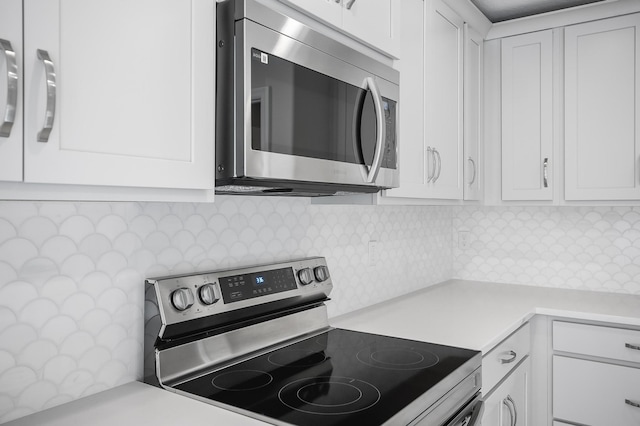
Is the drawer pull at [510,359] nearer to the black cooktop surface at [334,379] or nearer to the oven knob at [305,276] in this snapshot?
the black cooktop surface at [334,379]

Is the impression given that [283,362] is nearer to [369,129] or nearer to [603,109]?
[369,129]

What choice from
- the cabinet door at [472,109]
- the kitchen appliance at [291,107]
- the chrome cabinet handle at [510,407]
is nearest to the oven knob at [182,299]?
the kitchen appliance at [291,107]

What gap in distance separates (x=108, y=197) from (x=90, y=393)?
560mm

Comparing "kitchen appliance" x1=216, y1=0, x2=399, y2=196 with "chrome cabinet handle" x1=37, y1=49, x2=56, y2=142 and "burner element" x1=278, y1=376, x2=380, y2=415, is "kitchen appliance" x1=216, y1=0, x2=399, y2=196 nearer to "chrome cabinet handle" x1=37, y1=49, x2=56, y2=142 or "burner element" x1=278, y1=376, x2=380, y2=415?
"chrome cabinet handle" x1=37, y1=49, x2=56, y2=142

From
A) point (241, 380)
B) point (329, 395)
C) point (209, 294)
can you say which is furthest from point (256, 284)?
point (329, 395)

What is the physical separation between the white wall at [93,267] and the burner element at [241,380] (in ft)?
0.72

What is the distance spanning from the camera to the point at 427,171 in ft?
6.43

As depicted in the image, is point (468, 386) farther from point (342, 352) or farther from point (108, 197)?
point (108, 197)

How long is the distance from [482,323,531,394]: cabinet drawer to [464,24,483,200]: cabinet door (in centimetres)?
70

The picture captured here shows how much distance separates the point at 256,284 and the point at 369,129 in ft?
1.91

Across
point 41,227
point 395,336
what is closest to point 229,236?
point 41,227

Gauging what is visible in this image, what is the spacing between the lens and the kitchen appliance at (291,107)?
1.05m

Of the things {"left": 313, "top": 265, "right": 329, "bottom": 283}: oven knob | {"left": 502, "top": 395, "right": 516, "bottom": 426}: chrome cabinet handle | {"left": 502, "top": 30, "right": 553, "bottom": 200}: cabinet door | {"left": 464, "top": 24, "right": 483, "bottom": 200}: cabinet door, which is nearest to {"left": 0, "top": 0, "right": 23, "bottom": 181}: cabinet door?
{"left": 313, "top": 265, "right": 329, "bottom": 283}: oven knob

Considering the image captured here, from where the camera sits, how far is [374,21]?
5.01ft
